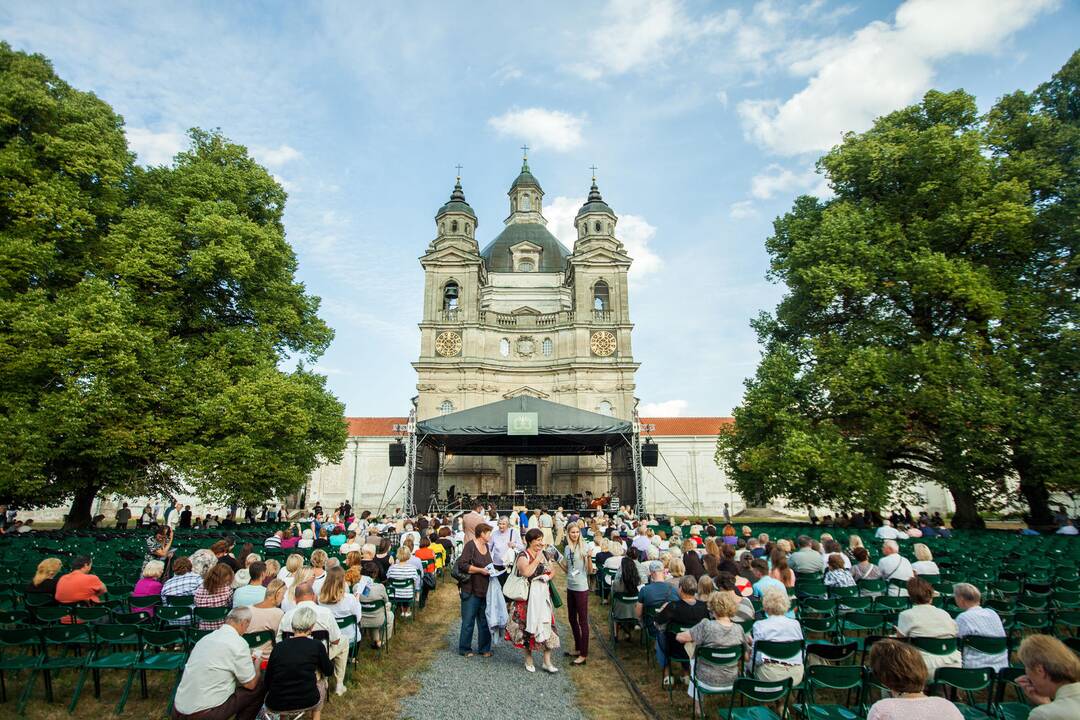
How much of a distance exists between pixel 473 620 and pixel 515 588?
38.7 inches

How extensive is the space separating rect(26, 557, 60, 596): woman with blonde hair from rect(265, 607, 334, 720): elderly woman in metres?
4.29

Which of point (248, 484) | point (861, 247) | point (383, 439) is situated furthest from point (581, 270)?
point (248, 484)

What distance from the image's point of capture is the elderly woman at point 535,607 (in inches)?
244

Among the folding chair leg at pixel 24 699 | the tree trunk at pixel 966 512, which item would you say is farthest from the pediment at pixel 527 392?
the folding chair leg at pixel 24 699

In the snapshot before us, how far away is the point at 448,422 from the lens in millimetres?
22266

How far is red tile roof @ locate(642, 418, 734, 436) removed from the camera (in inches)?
1405

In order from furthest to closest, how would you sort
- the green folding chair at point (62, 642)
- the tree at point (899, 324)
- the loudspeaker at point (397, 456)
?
the loudspeaker at point (397, 456)
the tree at point (899, 324)
the green folding chair at point (62, 642)

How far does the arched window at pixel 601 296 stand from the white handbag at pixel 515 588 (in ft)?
99.7

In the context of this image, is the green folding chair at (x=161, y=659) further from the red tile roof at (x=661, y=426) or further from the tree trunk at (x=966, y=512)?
the red tile roof at (x=661, y=426)

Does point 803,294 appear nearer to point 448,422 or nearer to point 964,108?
point 964,108

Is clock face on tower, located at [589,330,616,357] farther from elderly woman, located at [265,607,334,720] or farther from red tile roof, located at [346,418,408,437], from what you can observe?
elderly woman, located at [265,607,334,720]

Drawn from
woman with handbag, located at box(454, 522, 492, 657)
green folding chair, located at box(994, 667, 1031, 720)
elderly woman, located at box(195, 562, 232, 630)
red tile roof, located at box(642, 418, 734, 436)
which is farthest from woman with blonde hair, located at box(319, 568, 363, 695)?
red tile roof, located at box(642, 418, 734, 436)

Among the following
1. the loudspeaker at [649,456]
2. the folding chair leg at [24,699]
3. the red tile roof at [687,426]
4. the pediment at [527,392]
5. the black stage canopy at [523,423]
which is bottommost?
the folding chair leg at [24,699]

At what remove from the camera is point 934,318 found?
56.2 feet
